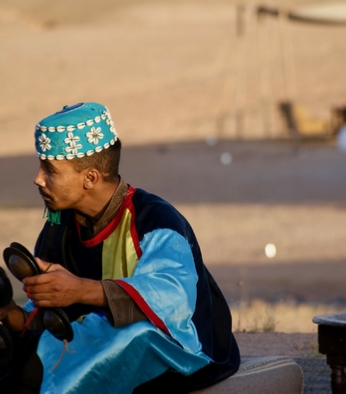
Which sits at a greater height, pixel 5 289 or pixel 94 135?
pixel 94 135

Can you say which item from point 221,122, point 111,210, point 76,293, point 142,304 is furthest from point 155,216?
point 221,122

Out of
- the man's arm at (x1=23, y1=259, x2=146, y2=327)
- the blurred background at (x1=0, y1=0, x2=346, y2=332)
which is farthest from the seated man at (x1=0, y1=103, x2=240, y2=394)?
the blurred background at (x1=0, y1=0, x2=346, y2=332)

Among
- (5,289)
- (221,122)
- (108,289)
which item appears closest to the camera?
(108,289)

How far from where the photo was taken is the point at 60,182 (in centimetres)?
317

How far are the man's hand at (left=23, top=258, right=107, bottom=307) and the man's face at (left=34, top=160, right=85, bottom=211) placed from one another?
1.32ft

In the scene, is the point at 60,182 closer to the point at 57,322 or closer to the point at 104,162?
the point at 104,162

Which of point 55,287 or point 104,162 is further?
point 104,162

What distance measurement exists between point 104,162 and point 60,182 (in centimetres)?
17

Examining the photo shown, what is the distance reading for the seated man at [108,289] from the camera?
2.93 meters

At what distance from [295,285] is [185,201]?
5207 mm

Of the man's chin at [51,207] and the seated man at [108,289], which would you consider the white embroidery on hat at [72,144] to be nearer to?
the seated man at [108,289]

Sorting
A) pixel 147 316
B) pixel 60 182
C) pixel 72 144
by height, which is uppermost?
pixel 72 144

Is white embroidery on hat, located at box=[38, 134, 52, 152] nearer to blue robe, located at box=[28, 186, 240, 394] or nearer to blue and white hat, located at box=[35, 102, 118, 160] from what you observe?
blue and white hat, located at box=[35, 102, 118, 160]

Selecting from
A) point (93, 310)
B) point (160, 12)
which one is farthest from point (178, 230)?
point (160, 12)
